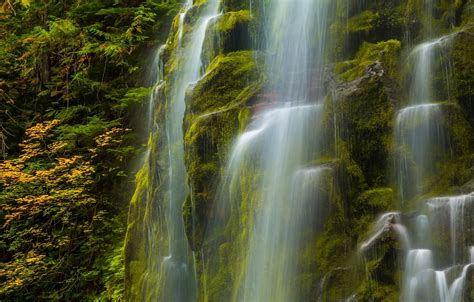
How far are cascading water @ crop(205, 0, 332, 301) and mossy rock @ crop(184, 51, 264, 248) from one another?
0.21 m

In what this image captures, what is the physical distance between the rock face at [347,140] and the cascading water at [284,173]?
0.09 m

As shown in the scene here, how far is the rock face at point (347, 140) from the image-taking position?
15.5ft

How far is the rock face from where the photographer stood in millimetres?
4715

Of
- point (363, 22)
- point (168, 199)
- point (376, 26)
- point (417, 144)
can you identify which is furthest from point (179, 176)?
point (417, 144)

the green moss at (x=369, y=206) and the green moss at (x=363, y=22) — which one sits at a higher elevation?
the green moss at (x=363, y=22)

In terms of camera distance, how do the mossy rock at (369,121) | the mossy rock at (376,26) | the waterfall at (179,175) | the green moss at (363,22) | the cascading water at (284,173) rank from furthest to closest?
the waterfall at (179,175), the green moss at (363,22), the mossy rock at (376,26), the mossy rock at (369,121), the cascading water at (284,173)

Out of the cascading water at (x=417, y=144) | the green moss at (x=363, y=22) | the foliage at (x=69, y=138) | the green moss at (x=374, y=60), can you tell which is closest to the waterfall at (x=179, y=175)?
the foliage at (x=69, y=138)

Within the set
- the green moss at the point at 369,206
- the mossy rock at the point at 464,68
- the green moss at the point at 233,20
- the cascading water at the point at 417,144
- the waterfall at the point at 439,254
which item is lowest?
the waterfall at the point at 439,254

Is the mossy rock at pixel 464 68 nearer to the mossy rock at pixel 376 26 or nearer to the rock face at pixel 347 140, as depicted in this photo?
the rock face at pixel 347 140

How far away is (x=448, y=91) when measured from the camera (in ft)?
18.3

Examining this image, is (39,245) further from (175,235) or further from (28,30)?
(28,30)

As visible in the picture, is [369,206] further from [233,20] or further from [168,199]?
[168,199]

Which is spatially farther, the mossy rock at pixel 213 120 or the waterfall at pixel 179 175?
the waterfall at pixel 179 175

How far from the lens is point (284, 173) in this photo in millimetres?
5484
